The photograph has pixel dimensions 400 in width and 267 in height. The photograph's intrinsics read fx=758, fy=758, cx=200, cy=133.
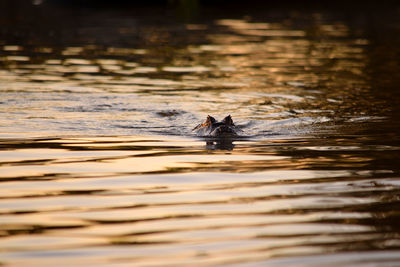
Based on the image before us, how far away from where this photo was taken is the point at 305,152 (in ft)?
43.1

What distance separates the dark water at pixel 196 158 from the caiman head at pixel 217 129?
0.26 meters

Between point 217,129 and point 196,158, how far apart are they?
229 cm

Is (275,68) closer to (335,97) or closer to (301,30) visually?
(335,97)

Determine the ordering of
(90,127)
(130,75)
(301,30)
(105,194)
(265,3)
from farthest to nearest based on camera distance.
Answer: (265,3) < (301,30) < (130,75) < (90,127) < (105,194)

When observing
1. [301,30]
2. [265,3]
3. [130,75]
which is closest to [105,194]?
[130,75]

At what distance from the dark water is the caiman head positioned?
0.86 ft

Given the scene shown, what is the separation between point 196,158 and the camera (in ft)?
41.3

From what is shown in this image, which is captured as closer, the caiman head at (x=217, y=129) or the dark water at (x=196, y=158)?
the dark water at (x=196, y=158)

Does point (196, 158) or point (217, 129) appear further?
point (217, 129)

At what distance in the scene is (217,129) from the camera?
1479cm

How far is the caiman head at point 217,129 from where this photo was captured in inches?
582

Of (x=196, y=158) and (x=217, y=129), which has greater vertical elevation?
(x=217, y=129)

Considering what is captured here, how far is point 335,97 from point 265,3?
49283 millimetres

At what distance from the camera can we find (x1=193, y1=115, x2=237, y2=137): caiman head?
14.8 meters
